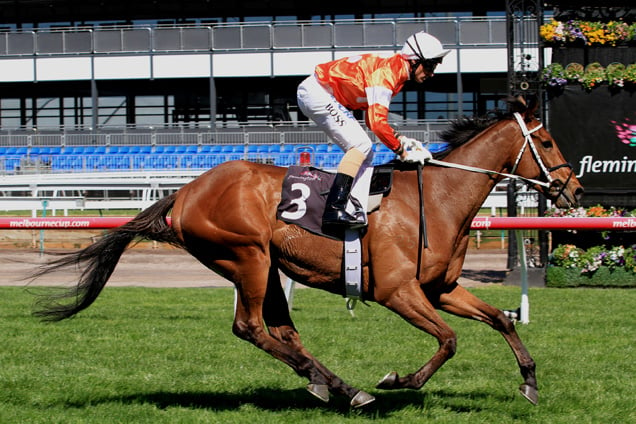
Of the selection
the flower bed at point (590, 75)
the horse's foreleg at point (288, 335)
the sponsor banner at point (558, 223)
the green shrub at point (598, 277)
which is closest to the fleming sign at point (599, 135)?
the flower bed at point (590, 75)

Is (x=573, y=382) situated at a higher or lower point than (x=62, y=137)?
lower

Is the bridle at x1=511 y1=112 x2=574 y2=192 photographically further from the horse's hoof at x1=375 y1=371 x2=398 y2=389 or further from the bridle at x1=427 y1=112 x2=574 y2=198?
the horse's hoof at x1=375 y1=371 x2=398 y2=389

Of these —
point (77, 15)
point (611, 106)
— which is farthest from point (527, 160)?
point (77, 15)

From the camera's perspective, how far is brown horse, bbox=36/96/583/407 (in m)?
4.90

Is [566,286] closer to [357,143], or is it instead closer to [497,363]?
[497,363]

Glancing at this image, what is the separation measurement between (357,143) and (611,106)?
7443mm

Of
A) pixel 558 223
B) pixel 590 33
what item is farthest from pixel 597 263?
pixel 558 223

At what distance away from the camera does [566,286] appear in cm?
1168

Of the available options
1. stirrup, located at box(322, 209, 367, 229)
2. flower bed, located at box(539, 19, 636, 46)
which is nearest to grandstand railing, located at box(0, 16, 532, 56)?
flower bed, located at box(539, 19, 636, 46)

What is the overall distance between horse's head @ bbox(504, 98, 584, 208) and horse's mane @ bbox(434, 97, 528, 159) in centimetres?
7

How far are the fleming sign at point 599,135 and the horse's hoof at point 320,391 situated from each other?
755cm

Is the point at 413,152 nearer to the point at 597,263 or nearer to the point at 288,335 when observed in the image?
the point at 288,335

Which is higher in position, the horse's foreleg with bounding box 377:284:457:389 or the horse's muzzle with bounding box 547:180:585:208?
the horse's muzzle with bounding box 547:180:585:208

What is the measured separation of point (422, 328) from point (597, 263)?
7.45 meters
